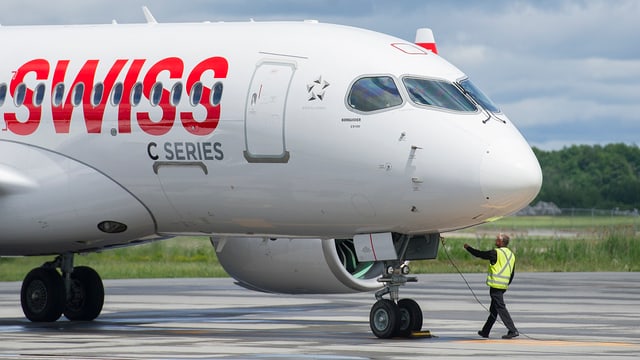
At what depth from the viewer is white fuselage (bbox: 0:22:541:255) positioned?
22.3 metres

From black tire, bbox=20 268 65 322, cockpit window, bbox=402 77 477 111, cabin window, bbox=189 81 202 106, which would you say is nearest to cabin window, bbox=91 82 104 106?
cabin window, bbox=189 81 202 106

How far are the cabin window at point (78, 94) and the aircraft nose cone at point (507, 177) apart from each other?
22.3 feet

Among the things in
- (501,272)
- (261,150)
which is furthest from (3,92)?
(501,272)

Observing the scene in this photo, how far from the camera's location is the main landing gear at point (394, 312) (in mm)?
22828

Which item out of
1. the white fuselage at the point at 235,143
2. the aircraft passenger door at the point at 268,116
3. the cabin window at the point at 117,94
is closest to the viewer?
the white fuselage at the point at 235,143

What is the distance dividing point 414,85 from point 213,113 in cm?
305

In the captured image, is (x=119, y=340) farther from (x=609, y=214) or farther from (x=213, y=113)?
(x=609, y=214)

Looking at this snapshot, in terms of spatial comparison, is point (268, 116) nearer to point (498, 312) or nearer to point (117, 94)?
point (117, 94)

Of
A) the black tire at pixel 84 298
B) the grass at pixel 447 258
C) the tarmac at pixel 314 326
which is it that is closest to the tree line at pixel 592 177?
the grass at pixel 447 258

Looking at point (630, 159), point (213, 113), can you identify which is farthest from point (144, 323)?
point (630, 159)

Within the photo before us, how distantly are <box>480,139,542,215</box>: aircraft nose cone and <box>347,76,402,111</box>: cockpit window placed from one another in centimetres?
165

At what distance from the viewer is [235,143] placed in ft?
76.9

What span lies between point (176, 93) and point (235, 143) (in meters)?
1.41

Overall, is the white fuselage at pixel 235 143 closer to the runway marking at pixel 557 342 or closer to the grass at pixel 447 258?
the runway marking at pixel 557 342
